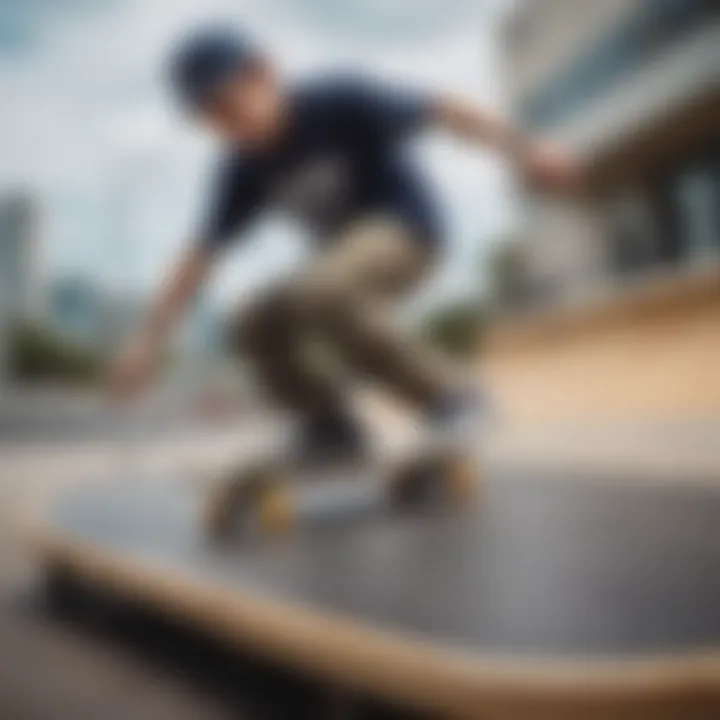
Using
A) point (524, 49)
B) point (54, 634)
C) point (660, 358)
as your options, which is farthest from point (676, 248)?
point (54, 634)

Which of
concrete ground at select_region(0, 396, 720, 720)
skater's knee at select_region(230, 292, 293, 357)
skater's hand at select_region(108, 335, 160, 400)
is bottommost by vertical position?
concrete ground at select_region(0, 396, 720, 720)

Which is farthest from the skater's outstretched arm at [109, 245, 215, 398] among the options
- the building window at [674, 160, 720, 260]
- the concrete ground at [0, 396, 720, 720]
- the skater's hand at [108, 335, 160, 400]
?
the building window at [674, 160, 720, 260]

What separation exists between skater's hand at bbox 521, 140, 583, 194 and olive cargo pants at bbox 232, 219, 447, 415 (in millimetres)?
197

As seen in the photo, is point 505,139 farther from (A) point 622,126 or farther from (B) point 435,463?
(B) point 435,463

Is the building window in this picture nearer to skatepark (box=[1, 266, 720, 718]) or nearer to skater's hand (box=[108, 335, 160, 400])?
skatepark (box=[1, 266, 720, 718])

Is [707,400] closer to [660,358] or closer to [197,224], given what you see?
[660,358]

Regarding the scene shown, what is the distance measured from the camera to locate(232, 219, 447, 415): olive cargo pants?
3.78ft

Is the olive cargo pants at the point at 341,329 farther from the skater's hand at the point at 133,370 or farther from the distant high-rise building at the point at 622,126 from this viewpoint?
the distant high-rise building at the point at 622,126

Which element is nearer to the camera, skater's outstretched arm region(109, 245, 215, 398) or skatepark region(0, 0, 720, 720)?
skatepark region(0, 0, 720, 720)

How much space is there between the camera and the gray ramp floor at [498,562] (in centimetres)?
64

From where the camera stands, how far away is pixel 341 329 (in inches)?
46.8

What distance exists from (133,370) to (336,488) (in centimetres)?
43

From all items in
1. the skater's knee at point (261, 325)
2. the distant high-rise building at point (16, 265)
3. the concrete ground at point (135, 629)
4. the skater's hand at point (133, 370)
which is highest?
the distant high-rise building at point (16, 265)

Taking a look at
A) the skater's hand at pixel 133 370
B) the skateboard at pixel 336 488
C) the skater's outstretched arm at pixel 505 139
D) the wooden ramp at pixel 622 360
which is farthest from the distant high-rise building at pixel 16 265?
the wooden ramp at pixel 622 360
